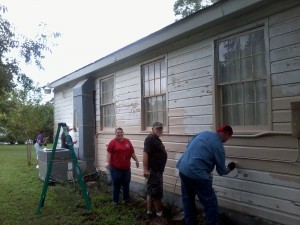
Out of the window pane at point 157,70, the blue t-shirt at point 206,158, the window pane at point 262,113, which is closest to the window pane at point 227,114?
the window pane at point 262,113

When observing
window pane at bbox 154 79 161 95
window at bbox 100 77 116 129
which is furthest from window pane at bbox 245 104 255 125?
window at bbox 100 77 116 129

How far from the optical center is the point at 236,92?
5574mm

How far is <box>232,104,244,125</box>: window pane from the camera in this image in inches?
216

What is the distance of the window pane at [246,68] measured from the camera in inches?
209

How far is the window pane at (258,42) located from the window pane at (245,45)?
0.30ft

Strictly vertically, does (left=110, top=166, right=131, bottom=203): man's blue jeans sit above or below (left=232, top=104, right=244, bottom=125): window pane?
below

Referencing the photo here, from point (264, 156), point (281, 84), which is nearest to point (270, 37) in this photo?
point (281, 84)

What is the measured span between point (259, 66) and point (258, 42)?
366 millimetres

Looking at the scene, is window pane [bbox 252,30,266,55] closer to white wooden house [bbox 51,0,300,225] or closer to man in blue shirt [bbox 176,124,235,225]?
white wooden house [bbox 51,0,300,225]

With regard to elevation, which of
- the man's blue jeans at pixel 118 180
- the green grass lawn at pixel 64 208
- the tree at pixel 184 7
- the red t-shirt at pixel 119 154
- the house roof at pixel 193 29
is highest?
the tree at pixel 184 7

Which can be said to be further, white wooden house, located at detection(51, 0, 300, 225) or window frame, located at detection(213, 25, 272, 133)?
window frame, located at detection(213, 25, 272, 133)

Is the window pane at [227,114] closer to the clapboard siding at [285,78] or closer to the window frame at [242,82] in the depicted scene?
the window frame at [242,82]

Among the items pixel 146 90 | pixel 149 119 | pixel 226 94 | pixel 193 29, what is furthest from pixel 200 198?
pixel 146 90

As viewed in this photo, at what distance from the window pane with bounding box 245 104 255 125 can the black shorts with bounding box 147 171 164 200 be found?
1823 millimetres
